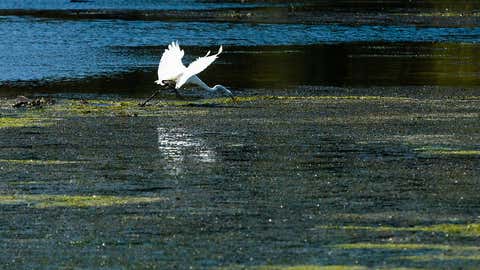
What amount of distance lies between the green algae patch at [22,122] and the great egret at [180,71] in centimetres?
323

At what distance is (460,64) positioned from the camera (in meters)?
35.8

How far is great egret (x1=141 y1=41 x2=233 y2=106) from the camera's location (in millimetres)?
24969

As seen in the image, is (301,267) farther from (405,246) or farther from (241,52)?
(241,52)

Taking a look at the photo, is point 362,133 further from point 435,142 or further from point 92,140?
point 92,140

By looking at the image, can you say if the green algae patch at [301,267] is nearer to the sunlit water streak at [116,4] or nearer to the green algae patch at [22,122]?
the green algae patch at [22,122]

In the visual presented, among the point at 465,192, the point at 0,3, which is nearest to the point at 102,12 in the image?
the point at 0,3

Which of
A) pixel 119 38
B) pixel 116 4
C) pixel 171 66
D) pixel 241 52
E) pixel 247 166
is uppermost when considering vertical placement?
pixel 247 166

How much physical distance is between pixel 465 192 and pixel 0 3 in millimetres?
73651

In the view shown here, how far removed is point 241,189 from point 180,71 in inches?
442

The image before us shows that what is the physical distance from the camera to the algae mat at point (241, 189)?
1152 cm

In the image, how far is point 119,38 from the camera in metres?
48.8

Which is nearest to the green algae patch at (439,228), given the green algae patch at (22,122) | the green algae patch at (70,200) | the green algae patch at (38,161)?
the green algae patch at (70,200)

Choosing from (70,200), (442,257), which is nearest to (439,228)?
(442,257)

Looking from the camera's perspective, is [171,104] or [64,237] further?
[171,104]
